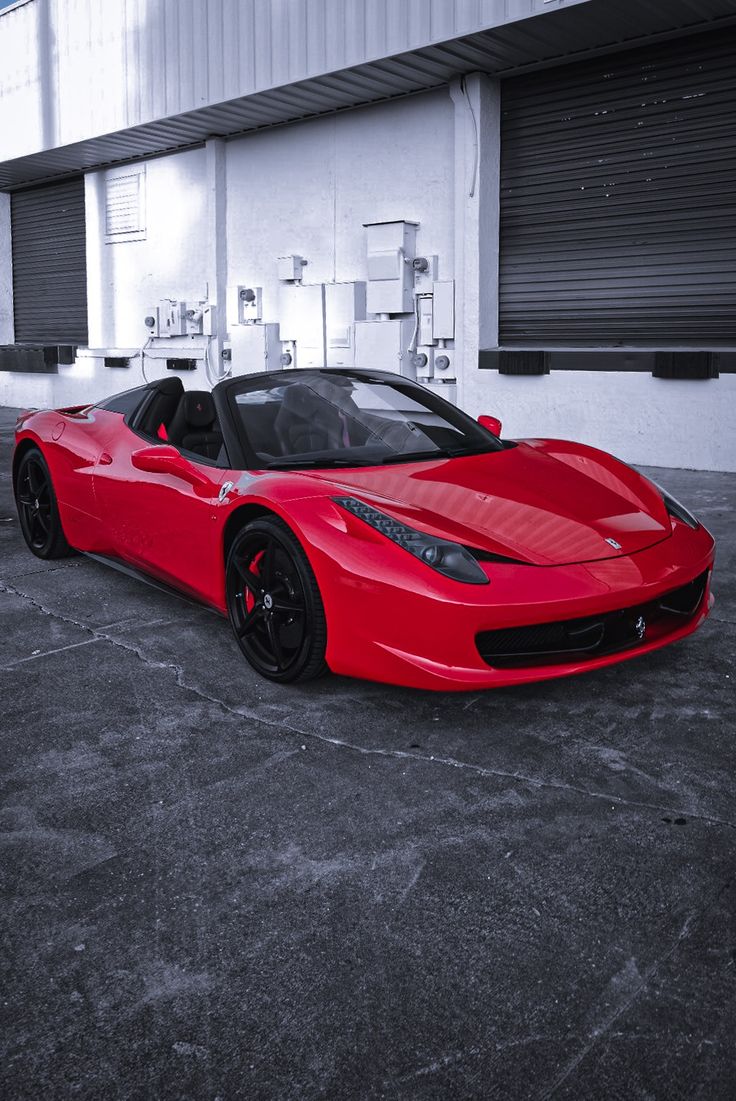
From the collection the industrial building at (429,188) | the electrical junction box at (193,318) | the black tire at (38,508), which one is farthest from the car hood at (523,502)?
the electrical junction box at (193,318)

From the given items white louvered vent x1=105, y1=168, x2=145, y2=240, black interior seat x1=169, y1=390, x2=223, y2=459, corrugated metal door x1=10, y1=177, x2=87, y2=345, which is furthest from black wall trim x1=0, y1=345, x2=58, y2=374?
black interior seat x1=169, y1=390, x2=223, y2=459

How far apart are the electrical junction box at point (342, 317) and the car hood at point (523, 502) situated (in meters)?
7.66

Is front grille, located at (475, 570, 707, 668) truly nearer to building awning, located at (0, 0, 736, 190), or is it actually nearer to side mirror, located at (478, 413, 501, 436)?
side mirror, located at (478, 413, 501, 436)

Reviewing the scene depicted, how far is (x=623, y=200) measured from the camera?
9250 mm

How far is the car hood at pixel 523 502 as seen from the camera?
10.2ft

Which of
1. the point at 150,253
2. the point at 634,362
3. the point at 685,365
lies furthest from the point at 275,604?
the point at 150,253

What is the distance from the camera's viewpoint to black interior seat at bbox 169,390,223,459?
4000 millimetres

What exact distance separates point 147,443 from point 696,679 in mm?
2469

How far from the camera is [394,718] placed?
3115 millimetres

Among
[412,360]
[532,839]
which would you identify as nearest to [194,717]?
[532,839]

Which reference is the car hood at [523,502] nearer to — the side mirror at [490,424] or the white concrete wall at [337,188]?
the side mirror at [490,424]

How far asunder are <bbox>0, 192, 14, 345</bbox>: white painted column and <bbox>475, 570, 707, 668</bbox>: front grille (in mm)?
17070

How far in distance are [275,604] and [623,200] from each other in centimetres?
736

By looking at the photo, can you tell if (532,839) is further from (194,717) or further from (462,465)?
(462,465)
